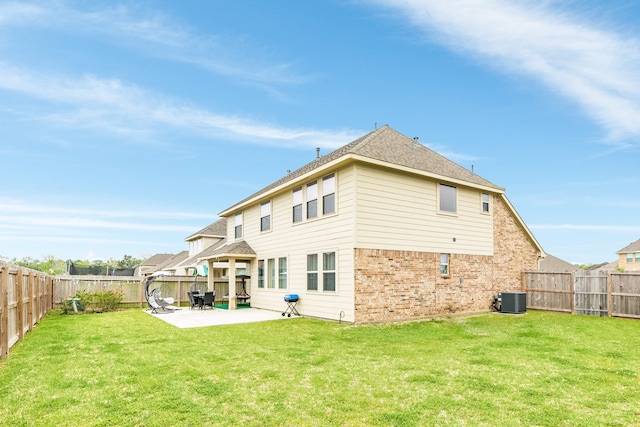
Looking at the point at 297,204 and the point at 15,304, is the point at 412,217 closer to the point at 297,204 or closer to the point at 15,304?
the point at 297,204

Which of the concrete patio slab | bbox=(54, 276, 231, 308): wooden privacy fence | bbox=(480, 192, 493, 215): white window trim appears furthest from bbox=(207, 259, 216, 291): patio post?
bbox=(480, 192, 493, 215): white window trim

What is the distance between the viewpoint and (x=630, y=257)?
161ft

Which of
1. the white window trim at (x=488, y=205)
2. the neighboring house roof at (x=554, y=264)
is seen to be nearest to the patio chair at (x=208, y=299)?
the white window trim at (x=488, y=205)

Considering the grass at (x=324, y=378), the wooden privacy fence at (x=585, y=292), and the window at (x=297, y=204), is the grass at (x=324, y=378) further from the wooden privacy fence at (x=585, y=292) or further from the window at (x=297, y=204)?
the window at (x=297, y=204)

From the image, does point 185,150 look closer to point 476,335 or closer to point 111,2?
point 111,2

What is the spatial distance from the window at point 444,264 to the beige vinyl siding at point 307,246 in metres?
4.52

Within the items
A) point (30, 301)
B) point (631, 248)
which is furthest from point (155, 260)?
point (631, 248)

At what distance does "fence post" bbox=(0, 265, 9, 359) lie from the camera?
8070 millimetres

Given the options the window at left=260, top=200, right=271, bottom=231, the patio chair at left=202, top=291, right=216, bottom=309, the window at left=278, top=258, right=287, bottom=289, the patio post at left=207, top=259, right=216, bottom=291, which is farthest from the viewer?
the patio post at left=207, top=259, right=216, bottom=291

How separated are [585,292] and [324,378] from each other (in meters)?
14.4

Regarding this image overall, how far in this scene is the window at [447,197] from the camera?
15.6 meters

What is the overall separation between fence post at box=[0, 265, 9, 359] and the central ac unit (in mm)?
16399

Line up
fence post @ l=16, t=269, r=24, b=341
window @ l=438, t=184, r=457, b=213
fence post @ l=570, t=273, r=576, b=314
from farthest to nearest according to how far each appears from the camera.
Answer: fence post @ l=570, t=273, r=576, b=314 < window @ l=438, t=184, r=457, b=213 < fence post @ l=16, t=269, r=24, b=341

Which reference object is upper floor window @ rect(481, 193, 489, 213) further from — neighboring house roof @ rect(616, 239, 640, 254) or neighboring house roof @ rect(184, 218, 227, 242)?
neighboring house roof @ rect(616, 239, 640, 254)
